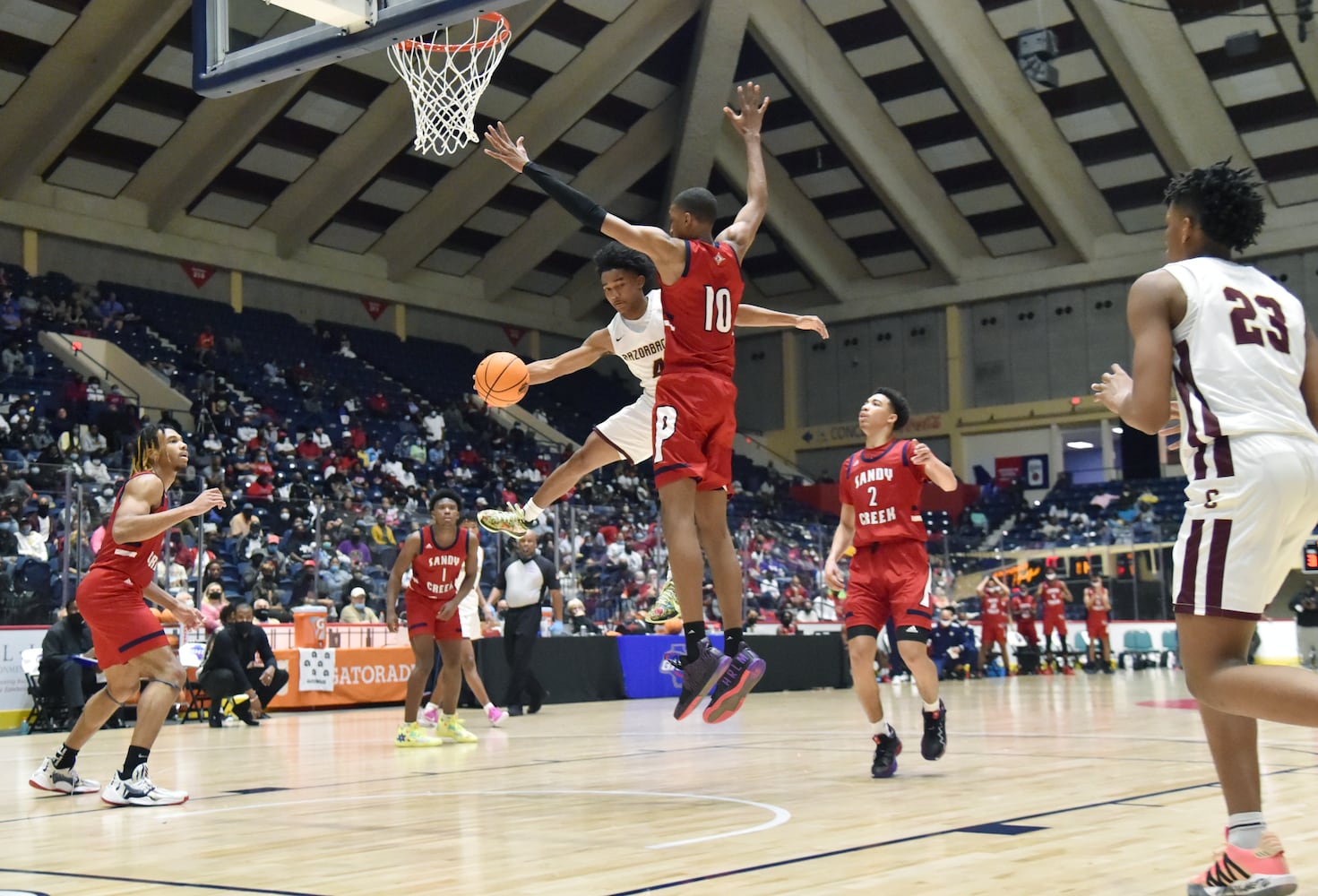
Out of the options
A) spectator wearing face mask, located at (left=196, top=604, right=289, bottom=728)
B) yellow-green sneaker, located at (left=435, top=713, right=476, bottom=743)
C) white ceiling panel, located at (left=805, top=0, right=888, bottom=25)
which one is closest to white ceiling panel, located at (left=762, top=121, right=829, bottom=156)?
white ceiling panel, located at (left=805, top=0, right=888, bottom=25)

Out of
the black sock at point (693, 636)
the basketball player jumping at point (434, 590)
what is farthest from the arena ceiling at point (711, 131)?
the black sock at point (693, 636)

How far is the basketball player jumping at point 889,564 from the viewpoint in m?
7.80

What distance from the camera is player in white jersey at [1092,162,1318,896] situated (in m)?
3.54

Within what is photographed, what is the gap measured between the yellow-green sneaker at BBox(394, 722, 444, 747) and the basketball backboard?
499 cm

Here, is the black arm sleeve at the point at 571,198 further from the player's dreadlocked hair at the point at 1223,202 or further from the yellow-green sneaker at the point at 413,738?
the yellow-green sneaker at the point at 413,738

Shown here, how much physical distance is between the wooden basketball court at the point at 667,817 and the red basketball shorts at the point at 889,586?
895mm

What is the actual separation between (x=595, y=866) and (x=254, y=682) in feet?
36.3

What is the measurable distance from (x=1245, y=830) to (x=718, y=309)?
3.47 meters

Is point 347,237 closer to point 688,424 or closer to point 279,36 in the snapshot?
point 279,36

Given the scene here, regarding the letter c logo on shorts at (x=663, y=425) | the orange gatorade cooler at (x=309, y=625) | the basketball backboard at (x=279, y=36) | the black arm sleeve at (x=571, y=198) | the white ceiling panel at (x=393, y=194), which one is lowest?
the orange gatorade cooler at (x=309, y=625)

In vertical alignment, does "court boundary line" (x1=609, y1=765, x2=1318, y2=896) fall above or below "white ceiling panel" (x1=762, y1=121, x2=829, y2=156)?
below

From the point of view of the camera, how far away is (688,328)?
6.38 m

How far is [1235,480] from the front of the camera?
358 cm

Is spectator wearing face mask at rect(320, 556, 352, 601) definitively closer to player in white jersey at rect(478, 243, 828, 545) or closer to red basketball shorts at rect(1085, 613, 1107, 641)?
player in white jersey at rect(478, 243, 828, 545)
